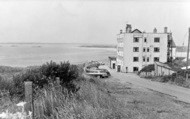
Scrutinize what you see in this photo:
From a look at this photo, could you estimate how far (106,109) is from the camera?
21.1 feet

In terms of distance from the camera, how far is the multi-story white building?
66312mm

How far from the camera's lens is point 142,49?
66625 millimetres

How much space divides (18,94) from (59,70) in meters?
2.33

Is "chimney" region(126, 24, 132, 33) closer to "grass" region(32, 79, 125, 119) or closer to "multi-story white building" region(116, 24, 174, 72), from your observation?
"multi-story white building" region(116, 24, 174, 72)

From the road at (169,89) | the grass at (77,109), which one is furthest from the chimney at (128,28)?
the grass at (77,109)

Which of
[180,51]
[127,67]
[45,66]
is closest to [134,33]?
[127,67]

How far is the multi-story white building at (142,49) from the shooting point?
218 feet

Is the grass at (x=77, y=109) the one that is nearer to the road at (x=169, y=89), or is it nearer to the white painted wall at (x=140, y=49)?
the road at (x=169, y=89)

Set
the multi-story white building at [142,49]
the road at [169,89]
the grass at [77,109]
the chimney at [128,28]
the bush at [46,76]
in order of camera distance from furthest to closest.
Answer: the chimney at [128,28] → the multi-story white building at [142,49] → the road at [169,89] → the bush at [46,76] → the grass at [77,109]

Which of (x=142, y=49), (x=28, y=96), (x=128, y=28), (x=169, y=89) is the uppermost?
(x=128, y=28)

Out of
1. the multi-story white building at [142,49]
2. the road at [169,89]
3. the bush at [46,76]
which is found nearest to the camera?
the bush at [46,76]

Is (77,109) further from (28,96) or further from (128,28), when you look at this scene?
(128,28)

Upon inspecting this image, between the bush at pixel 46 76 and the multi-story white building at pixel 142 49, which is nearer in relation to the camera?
the bush at pixel 46 76

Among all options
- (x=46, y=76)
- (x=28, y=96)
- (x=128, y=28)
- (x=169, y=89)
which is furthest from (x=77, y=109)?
(x=128, y=28)
